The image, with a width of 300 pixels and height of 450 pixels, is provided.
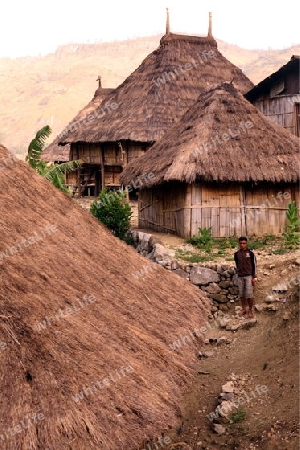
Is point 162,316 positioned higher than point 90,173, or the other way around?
point 90,173

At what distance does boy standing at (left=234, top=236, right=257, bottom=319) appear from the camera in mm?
11320

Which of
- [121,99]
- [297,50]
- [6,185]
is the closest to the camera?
[6,185]

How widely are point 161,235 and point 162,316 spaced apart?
7.71 meters

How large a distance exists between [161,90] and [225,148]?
1030 centimetres

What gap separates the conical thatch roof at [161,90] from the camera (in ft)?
78.1

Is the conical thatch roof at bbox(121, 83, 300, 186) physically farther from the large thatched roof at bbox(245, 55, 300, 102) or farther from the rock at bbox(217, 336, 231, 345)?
the rock at bbox(217, 336, 231, 345)

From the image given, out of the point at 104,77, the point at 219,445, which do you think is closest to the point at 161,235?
the point at 219,445

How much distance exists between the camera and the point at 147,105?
24.2 meters

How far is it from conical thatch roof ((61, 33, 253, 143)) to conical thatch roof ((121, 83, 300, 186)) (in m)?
6.52

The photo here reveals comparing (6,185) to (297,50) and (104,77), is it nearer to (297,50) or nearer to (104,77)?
(104,77)

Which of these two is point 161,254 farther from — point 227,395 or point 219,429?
point 219,429

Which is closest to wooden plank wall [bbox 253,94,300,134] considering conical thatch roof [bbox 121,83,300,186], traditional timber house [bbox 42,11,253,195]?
traditional timber house [bbox 42,11,253,195]

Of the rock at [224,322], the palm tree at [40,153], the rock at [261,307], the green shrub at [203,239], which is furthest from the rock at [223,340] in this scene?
the palm tree at [40,153]

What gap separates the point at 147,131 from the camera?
23344 mm
